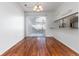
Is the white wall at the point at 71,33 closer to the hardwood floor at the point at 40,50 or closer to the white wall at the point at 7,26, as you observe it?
the hardwood floor at the point at 40,50

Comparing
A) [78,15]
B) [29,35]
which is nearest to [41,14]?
[29,35]

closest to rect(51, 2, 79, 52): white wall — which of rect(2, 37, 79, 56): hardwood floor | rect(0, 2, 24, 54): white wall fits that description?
rect(2, 37, 79, 56): hardwood floor

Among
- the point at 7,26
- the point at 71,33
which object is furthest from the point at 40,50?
the point at 7,26

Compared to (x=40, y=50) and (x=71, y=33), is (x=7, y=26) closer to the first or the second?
(x=40, y=50)

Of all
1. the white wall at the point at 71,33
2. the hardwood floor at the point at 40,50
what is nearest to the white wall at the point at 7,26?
the hardwood floor at the point at 40,50

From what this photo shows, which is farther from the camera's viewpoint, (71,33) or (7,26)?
(71,33)

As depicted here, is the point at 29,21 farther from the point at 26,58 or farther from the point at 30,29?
the point at 26,58

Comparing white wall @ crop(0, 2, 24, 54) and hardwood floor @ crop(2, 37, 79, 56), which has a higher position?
white wall @ crop(0, 2, 24, 54)

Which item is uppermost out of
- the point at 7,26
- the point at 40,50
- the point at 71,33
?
the point at 7,26

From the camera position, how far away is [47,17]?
32.6 ft

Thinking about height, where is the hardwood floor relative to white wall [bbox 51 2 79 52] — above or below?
below

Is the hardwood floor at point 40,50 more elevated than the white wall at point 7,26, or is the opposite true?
the white wall at point 7,26

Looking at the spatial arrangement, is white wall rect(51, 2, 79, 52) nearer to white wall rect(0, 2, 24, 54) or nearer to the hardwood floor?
the hardwood floor

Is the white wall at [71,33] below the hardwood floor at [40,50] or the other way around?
the other way around
